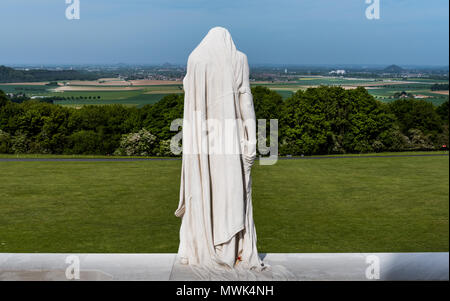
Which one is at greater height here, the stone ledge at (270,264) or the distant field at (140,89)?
the distant field at (140,89)

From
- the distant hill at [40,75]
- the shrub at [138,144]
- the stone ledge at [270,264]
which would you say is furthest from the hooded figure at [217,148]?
the distant hill at [40,75]

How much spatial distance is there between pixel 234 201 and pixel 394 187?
25525mm

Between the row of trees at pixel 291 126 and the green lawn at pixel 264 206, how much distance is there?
1419cm

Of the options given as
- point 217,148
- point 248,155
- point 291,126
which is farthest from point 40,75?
point 248,155

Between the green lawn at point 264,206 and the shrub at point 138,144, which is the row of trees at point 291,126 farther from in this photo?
the green lawn at point 264,206

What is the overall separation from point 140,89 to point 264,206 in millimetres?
76520

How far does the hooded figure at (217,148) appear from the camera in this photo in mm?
9750

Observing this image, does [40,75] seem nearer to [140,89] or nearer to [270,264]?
[140,89]

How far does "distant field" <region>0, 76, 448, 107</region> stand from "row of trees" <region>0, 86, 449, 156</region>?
1799 cm

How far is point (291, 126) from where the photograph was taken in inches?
2346

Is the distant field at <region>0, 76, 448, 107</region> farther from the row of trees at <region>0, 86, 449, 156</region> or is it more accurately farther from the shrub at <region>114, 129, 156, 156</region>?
the shrub at <region>114, 129, 156, 156</region>

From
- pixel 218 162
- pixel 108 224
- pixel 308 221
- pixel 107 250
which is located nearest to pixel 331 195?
pixel 308 221
